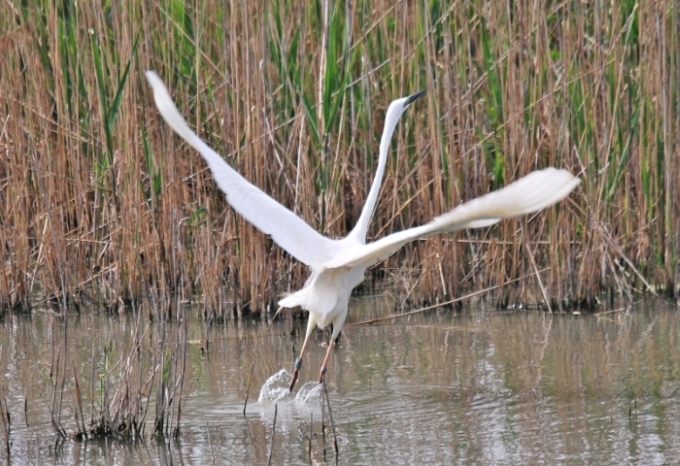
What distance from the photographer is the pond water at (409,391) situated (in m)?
3.90

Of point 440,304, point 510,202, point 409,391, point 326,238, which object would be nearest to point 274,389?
point 409,391

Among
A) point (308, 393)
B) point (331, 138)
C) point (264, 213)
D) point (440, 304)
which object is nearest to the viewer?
point (264, 213)

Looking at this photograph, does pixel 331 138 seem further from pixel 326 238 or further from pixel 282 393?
pixel 282 393

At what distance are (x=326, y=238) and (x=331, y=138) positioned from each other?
1626mm

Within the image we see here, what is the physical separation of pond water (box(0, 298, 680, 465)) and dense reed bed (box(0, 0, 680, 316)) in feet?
0.90

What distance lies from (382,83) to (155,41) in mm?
1276

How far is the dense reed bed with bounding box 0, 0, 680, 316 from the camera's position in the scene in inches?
229

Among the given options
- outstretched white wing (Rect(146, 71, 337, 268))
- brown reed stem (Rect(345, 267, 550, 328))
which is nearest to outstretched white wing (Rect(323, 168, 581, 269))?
outstretched white wing (Rect(146, 71, 337, 268))

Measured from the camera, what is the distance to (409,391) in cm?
471

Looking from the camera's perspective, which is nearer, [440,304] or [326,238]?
[326,238]

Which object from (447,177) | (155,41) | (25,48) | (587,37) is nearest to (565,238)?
(447,177)

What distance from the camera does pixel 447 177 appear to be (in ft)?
19.8

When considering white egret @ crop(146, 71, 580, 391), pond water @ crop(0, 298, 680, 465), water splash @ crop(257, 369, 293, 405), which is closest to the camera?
white egret @ crop(146, 71, 580, 391)

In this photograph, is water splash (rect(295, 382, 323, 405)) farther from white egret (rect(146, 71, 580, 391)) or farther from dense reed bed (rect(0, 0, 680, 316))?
dense reed bed (rect(0, 0, 680, 316))
